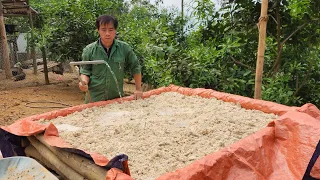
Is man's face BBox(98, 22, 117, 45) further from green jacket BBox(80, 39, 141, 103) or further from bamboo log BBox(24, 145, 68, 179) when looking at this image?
bamboo log BBox(24, 145, 68, 179)

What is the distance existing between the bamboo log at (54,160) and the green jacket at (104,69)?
3.36ft

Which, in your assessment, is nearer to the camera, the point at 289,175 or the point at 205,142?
the point at 289,175

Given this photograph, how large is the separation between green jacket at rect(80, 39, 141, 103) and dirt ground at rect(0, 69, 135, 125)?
2.83 m

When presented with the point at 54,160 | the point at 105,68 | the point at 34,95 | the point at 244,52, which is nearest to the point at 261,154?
the point at 54,160

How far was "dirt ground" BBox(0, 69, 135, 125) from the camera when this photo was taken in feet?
19.1

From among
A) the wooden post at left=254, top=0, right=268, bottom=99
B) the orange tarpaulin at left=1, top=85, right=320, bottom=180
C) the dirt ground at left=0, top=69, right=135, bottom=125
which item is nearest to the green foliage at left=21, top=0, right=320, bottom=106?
the wooden post at left=254, top=0, right=268, bottom=99

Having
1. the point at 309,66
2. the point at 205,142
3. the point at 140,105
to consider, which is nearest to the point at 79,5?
the point at 140,105

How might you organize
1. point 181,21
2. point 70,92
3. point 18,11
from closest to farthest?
1. point 181,21
2. point 70,92
3. point 18,11

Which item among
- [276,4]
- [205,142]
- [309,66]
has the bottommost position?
[205,142]

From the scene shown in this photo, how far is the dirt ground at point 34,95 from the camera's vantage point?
5816 mm

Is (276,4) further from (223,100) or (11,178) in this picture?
(11,178)

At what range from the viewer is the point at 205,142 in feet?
5.95

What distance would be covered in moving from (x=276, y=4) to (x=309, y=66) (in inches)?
32.6

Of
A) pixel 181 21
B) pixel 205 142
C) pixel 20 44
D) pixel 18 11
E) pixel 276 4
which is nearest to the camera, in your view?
pixel 205 142
